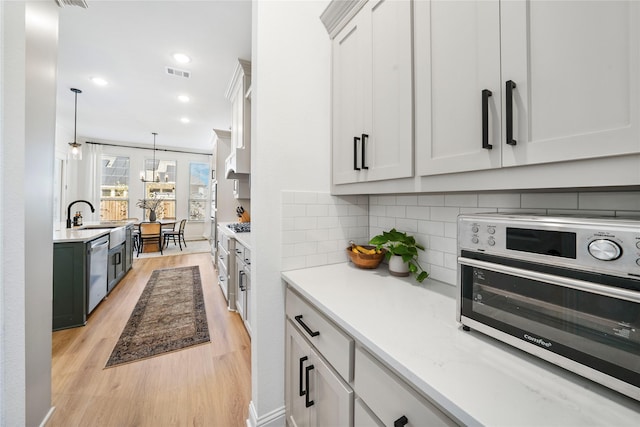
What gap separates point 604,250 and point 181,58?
3.77 m

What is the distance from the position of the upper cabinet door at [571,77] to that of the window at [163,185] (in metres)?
8.16

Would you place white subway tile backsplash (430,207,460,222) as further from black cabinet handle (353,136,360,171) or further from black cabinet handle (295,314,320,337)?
black cabinet handle (295,314,320,337)

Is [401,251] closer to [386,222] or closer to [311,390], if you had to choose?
[386,222]

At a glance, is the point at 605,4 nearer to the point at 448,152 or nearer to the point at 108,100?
the point at 448,152

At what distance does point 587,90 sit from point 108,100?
5.64 m

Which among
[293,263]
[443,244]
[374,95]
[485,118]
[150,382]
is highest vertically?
[374,95]

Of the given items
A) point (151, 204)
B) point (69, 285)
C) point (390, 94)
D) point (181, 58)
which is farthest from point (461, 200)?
point (151, 204)

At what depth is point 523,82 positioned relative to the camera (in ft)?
2.19

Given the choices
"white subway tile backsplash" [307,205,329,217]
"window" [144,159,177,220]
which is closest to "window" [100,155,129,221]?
"window" [144,159,177,220]

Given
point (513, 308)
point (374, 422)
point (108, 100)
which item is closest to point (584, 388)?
point (513, 308)

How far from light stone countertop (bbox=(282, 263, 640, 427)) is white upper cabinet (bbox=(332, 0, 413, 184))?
0.53m

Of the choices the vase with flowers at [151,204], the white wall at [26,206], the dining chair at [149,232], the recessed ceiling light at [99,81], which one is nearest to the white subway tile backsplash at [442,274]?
the white wall at [26,206]

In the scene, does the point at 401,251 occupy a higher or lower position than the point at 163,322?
higher

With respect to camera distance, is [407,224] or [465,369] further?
[407,224]
